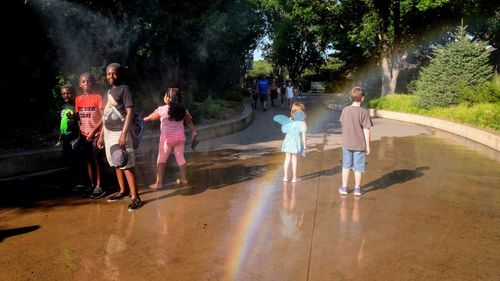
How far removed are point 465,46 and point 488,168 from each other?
11.6 meters

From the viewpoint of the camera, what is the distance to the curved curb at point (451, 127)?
10.5 m

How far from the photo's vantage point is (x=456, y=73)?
17234 millimetres

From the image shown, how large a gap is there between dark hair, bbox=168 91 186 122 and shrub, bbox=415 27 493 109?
14.3 meters

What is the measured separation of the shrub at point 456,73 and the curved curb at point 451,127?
109 cm

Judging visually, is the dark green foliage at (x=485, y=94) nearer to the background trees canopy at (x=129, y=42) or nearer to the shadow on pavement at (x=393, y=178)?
the background trees canopy at (x=129, y=42)

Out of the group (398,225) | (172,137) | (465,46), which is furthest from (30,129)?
Result: (465,46)

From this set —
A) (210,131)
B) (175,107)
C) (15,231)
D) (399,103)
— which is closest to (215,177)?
(175,107)

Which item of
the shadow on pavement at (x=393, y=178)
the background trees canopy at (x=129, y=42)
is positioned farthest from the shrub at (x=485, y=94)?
the shadow on pavement at (x=393, y=178)

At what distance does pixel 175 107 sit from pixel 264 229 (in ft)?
8.27

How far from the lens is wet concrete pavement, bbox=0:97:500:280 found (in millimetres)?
3600

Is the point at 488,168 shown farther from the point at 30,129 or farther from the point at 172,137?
the point at 30,129

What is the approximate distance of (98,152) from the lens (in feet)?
19.8

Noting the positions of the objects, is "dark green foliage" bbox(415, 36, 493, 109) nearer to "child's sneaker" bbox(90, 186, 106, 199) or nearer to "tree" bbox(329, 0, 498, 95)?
"tree" bbox(329, 0, 498, 95)

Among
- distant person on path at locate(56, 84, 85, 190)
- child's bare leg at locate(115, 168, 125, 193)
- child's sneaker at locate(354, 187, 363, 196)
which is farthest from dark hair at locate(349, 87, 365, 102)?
distant person on path at locate(56, 84, 85, 190)
